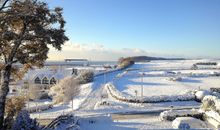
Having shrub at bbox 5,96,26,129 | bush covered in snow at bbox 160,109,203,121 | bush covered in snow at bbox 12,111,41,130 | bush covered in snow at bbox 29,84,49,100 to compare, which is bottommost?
bush covered in snow at bbox 29,84,49,100

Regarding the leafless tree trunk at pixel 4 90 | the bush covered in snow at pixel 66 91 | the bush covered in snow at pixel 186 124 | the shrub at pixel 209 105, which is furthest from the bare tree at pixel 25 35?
the bush covered in snow at pixel 66 91

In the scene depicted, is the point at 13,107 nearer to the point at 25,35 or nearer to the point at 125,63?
the point at 25,35

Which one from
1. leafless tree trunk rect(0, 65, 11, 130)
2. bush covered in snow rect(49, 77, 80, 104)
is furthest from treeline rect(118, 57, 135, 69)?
leafless tree trunk rect(0, 65, 11, 130)

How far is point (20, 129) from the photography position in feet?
66.3

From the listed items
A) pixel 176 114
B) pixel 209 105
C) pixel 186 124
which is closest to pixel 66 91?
pixel 176 114

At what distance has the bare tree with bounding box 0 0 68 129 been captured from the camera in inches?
776

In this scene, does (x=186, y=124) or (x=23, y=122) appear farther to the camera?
(x=186, y=124)

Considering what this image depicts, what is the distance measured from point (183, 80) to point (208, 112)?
158 ft

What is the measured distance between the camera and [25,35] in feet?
66.5

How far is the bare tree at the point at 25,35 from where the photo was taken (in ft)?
64.6

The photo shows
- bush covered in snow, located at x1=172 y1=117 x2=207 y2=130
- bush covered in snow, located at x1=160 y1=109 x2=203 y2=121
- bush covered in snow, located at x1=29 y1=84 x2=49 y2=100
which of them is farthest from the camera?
bush covered in snow, located at x1=29 y1=84 x2=49 y2=100

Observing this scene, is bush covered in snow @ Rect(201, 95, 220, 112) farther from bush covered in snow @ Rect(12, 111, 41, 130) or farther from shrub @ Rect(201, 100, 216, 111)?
bush covered in snow @ Rect(12, 111, 41, 130)

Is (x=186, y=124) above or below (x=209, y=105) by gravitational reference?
below

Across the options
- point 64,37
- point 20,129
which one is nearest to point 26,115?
point 20,129
